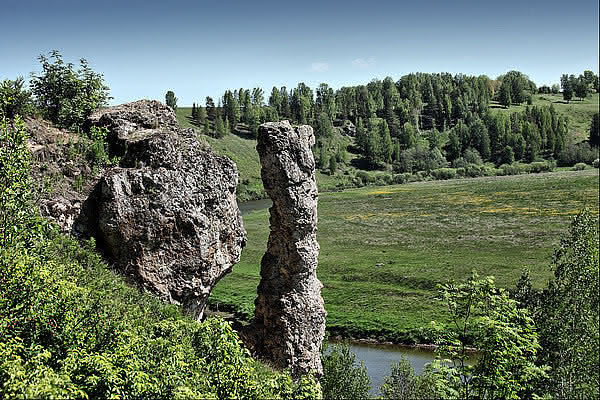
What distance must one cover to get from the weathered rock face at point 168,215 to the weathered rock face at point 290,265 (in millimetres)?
2240

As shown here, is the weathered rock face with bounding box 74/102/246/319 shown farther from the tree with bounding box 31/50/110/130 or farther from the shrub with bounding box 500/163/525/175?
the shrub with bounding box 500/163/525/175

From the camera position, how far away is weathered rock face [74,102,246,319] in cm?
2136

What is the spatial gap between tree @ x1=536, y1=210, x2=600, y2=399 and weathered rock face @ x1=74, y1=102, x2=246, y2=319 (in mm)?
20519

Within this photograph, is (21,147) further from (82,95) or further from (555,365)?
(555,365)

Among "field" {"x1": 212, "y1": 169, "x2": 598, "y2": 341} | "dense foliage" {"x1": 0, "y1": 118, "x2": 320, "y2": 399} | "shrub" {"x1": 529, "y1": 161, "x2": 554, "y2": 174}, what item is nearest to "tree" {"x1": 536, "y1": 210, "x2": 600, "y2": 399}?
"field" {"x1": 212, "y1": 169, "x2": 598, "y2": 341}

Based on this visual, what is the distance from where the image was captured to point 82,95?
88.6 feet

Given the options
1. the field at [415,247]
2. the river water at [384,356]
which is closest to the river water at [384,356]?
the river water at [384,356]

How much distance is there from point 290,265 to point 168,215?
21.0 feet

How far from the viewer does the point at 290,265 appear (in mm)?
24203

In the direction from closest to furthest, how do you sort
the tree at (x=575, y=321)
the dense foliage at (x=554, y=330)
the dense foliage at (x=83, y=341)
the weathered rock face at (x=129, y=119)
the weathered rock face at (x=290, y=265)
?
the dense foliage at (x=83, y=341)
the dense foliage at (x=554, y=330)
the weathered rock face at (x=290, y=265)
the weathered rock face at (x=129, y=119)
the tree at (x=575, y=321)

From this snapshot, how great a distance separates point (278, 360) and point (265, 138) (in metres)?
10.7

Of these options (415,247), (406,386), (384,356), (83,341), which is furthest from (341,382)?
(415,247)

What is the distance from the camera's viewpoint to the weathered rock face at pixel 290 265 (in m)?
23.7

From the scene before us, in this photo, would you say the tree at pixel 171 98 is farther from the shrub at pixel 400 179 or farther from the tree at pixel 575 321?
the tree at pixel 575 321
